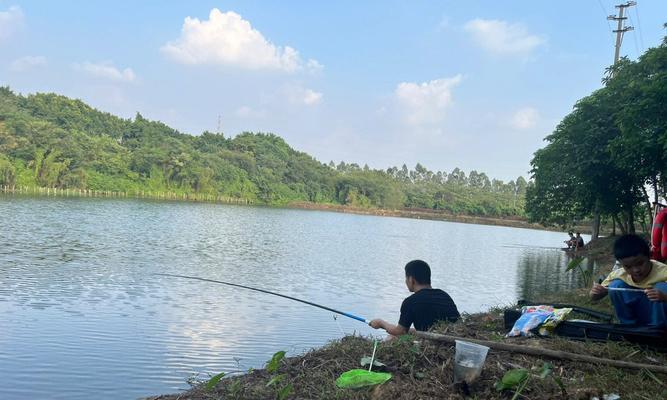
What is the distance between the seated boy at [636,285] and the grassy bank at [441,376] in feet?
1.26

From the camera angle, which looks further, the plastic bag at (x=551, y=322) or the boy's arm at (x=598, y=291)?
the plastic bag at (x=551, y=322)

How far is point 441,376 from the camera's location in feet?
11.8

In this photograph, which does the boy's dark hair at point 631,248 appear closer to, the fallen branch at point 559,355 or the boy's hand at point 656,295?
the boy's hand at point 656,295

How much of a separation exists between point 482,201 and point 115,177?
68598 mm

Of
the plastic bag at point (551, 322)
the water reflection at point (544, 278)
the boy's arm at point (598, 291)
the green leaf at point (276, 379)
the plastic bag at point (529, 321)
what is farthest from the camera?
the water reflection at point (544, 278)

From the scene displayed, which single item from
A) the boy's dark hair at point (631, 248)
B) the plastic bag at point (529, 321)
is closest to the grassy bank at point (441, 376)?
the plastic bag at point (529, 321)

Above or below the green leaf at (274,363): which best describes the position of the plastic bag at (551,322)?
above

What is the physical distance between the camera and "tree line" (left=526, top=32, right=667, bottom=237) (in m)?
12.7

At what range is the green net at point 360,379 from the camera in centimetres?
355

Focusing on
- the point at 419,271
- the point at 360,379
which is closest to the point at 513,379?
the point at 360,379

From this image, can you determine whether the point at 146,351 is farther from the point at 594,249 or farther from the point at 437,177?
the point at 437,177

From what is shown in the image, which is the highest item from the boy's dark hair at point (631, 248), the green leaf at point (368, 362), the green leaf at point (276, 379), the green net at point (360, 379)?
the boy's dark hair at point (631, 248)

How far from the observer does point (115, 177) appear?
79.6m

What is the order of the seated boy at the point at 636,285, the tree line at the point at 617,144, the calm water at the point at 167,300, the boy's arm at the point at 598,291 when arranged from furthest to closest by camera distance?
1. the tree line at the point at 617,144
2. the calm water at the point at 167,300
3. the boy's arm at the point at 598,291
4. the seated boy at the point at 636,285
